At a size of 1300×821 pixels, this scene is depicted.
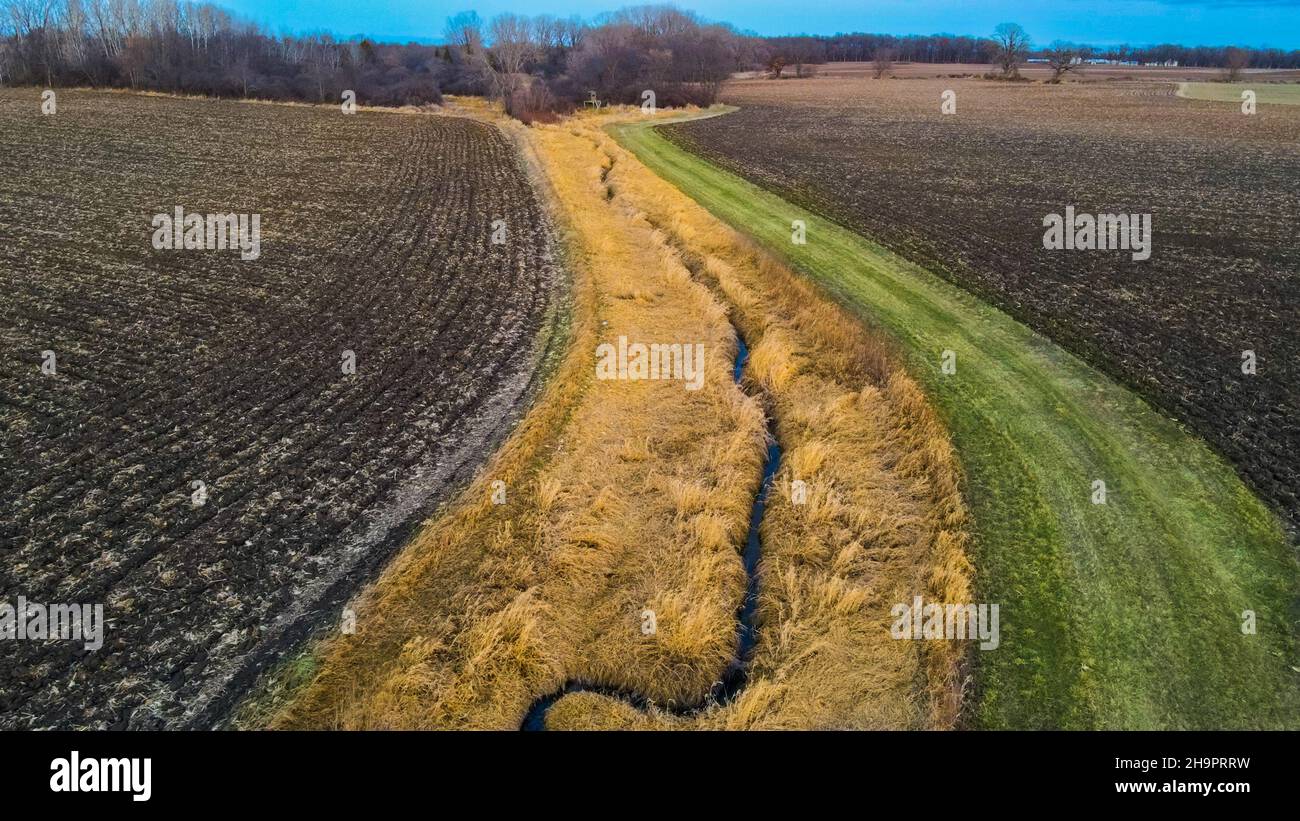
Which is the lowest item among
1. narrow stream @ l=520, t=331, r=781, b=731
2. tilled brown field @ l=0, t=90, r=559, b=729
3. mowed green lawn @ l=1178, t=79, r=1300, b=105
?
narrow stream @ l=520, t=331, r=781, b=731

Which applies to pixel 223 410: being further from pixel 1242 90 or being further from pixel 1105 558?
pixel 1242 90

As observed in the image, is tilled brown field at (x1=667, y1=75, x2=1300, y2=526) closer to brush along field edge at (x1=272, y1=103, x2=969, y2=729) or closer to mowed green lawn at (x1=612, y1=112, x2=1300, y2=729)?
mowed green lawn at (x1=612, y1=112, x2=1300, y2=729)

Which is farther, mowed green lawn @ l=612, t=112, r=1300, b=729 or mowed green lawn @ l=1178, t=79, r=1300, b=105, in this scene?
mowed green lawn @ l=1178, t=79, r=1300, b=105

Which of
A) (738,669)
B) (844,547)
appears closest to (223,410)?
(738,669)

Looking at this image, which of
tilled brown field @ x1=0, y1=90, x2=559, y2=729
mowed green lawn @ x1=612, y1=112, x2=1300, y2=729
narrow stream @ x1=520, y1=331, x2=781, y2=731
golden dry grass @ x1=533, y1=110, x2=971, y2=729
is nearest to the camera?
mowed green lawn @ x1=612, y1=112, x2=1300, y2=729

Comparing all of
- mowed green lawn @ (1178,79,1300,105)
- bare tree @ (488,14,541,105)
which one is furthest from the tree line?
mowed green lawn @ (1178,79,1300,105)

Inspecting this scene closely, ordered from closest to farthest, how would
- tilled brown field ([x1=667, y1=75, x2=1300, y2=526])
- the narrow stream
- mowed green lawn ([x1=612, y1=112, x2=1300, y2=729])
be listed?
mowed green lawn ([x1=612, y1=112, x2=1300, y2=729]) < the narrow stream < tilled brown field ([x1=667, y1=75, x2=1300, y2=526])
